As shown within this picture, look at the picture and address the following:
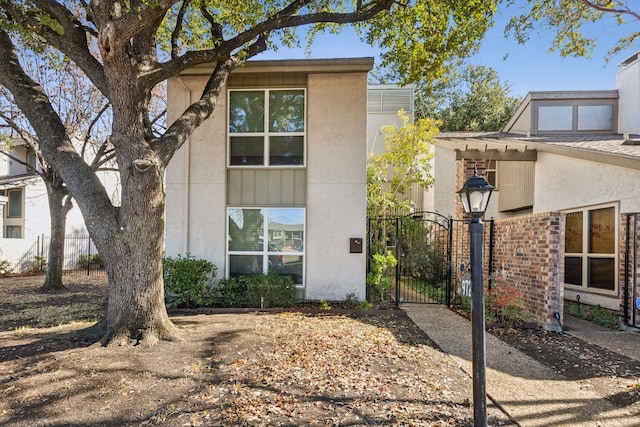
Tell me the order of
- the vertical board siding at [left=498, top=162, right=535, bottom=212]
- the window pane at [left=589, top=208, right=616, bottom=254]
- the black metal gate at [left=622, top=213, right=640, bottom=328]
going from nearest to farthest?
1. the black metal gate at [left=622, top=213, right=640, bottom=328]
2. the window pane at [left=589, top=208, right=616, bottom=254]
3. the vertical board siding at [left=498, top=162, right=535, bottom=212]

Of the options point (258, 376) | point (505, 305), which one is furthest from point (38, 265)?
point (505, 305)

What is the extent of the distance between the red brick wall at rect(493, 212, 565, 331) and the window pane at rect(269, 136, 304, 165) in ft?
15.7

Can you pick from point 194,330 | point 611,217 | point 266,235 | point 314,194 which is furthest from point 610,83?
point 194,330

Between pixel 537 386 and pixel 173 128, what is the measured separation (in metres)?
6.00

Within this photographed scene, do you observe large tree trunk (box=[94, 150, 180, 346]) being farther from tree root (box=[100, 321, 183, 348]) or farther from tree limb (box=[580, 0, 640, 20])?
tree limb (box=[580, 0, 640, 20])

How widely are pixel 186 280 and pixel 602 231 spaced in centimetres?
898

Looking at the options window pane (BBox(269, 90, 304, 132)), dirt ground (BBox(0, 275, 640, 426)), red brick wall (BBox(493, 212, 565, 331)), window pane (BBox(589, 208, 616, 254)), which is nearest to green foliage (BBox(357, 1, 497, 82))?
window pane (BBox(269, 90, 304, 132))

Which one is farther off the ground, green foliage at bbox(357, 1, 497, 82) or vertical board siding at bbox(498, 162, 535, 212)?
green foliage at bbox(357, 1, 497, 82)

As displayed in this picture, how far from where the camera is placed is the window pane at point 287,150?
8.69 metres

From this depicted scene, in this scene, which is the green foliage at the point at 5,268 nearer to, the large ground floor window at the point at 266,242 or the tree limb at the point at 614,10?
the large ground floor window at the point at 266,242

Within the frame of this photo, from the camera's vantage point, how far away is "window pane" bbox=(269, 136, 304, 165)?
8688 millimetres

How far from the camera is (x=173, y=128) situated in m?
5.83

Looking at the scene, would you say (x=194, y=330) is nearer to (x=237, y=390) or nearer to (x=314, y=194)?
(x=237, y=390)

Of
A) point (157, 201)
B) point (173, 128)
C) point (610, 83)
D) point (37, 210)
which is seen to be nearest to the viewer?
point (157, 201)
